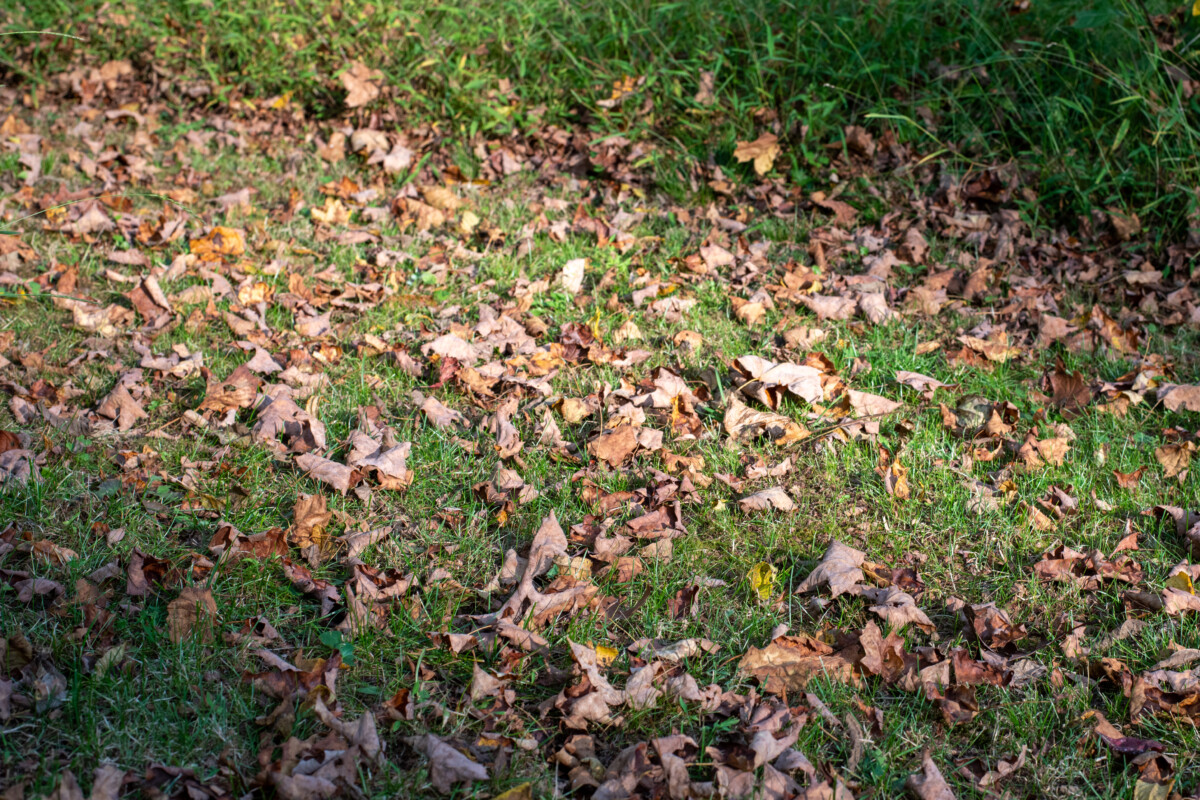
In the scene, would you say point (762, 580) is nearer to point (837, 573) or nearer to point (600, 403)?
point (837, 573)

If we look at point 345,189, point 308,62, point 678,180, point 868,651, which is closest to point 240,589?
point 868,651

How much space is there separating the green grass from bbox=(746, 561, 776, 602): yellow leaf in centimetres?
273

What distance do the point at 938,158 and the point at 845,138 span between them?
1.57 feet

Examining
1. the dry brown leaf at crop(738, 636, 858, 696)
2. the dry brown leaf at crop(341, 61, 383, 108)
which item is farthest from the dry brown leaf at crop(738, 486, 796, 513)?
the dry brown leaf at crop(341, 61, 383, 108)

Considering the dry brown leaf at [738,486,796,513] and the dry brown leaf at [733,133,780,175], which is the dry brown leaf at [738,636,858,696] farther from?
the dry brown leaf at [733,133,780,175]

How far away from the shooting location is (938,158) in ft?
15.6

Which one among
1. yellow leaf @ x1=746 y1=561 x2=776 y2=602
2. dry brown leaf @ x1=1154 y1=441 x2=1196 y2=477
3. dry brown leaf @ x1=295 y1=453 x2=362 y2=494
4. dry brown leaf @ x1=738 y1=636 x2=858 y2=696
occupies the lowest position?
dry brown leaf @ x1=295 y1=453 x2=362 y2=494

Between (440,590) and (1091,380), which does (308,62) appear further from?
(1091,380)

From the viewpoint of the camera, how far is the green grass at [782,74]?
4477 mm

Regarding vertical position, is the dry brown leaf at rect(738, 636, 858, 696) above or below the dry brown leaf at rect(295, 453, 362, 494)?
above

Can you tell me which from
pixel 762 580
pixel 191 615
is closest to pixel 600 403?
pixel 762 580

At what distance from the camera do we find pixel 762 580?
2588 millimetres

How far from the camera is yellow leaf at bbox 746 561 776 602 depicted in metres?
2.56

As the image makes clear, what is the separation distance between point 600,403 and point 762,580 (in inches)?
37.3
